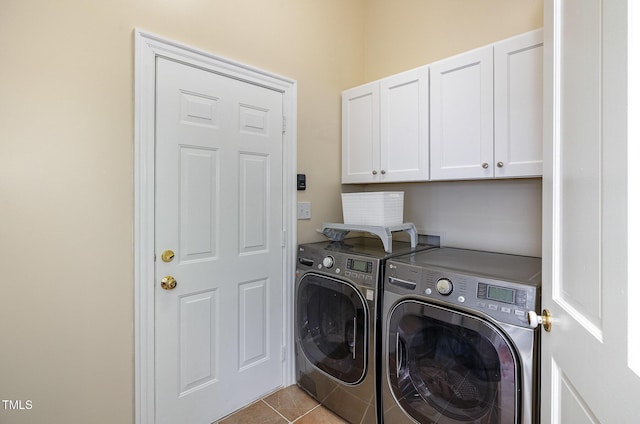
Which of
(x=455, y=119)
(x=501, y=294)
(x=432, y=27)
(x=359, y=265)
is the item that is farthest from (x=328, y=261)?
(x=432, y=27)

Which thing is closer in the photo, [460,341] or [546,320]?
[546,320]

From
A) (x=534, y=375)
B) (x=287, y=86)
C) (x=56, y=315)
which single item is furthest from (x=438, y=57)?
(x=56, y=315)

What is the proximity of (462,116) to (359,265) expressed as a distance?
105 centimetres

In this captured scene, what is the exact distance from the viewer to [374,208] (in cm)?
192

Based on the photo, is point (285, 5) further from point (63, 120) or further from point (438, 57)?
point (63, 120)

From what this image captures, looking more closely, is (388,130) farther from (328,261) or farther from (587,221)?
(587,221)

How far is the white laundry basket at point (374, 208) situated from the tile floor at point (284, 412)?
1197 mm

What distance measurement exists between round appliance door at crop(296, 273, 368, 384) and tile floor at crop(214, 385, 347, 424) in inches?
9.7

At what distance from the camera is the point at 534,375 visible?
108 centimetres

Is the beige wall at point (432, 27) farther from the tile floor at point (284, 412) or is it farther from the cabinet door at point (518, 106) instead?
the tile floor at point (284, 412)

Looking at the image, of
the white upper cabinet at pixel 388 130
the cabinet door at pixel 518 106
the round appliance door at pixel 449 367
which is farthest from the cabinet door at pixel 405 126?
the round appliance door at pixel 449 367

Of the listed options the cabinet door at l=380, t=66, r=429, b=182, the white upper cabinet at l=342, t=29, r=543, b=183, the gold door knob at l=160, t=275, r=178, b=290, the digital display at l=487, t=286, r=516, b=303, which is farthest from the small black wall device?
the digital display at l=487, t=286, r=516, b=303

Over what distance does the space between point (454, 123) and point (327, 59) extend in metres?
1.14

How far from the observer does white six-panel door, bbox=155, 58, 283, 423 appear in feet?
5.08
